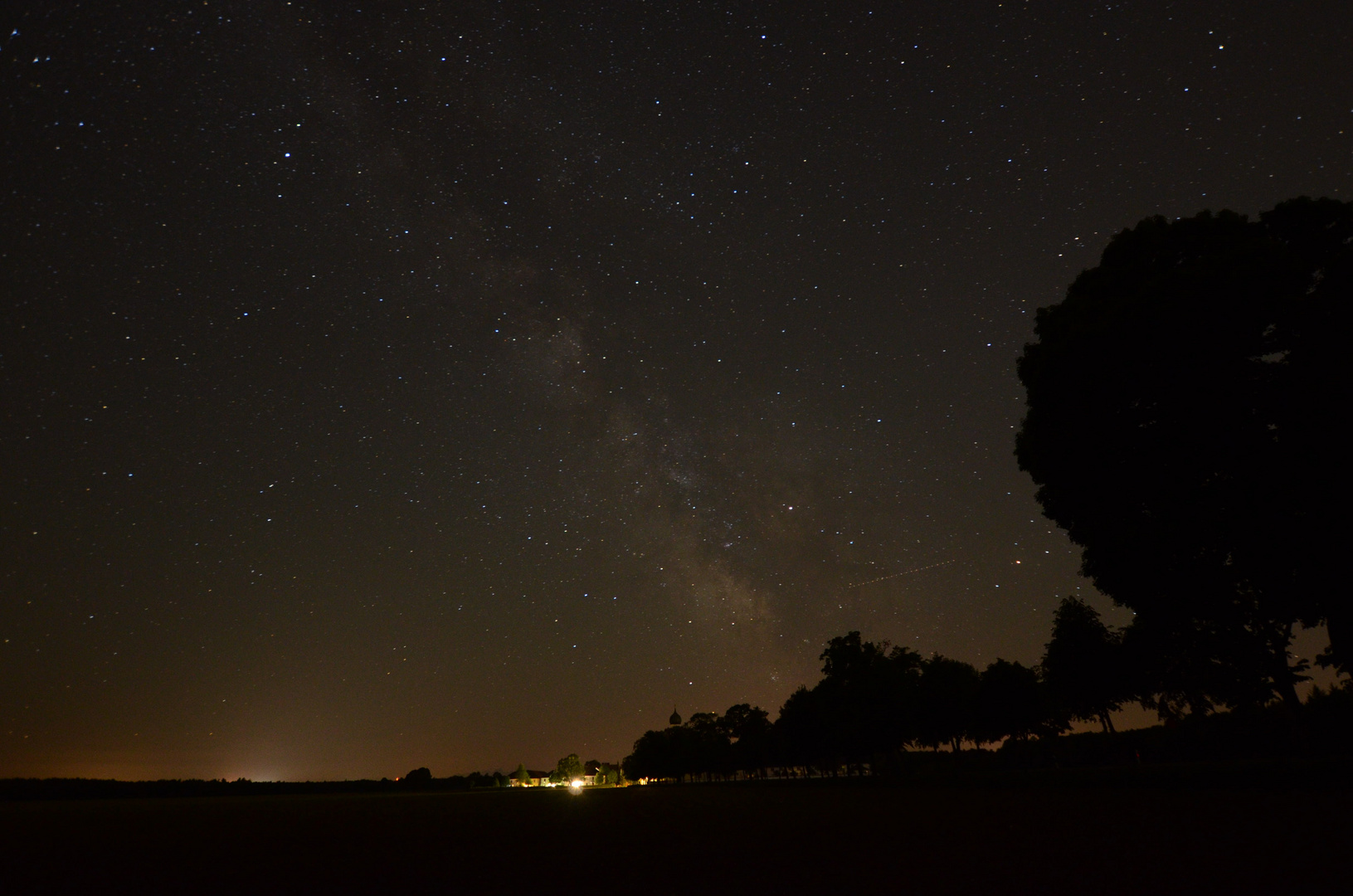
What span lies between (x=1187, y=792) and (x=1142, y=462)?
8041mm

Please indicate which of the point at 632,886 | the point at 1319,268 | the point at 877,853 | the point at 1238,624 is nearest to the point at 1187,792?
the point at 1238,624

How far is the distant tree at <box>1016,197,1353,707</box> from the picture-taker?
1686 cm

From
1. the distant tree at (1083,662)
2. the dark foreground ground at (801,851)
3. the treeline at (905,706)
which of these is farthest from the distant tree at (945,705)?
the dark foreground ground at (801,851)

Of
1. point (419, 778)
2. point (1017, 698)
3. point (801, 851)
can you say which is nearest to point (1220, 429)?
point (801, 851)

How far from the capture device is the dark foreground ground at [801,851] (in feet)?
25.2

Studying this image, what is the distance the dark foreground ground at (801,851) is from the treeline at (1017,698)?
3.62 m

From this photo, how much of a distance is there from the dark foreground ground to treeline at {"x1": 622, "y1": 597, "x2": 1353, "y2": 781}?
3.62 m

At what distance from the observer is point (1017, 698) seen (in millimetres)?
51656

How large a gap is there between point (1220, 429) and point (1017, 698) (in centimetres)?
4002

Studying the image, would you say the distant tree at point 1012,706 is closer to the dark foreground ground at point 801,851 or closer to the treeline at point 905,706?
the treeline at point 905,706

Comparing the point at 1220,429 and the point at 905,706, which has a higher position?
the point at 1220,429

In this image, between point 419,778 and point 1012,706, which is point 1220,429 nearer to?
point 1012,706

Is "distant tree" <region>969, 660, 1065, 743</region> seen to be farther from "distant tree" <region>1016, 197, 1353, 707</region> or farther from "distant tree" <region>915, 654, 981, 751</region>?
"distant tree" <region>1016, 197, 1353, 707</region>

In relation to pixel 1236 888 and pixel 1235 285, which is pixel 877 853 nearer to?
pixel 1236 888
